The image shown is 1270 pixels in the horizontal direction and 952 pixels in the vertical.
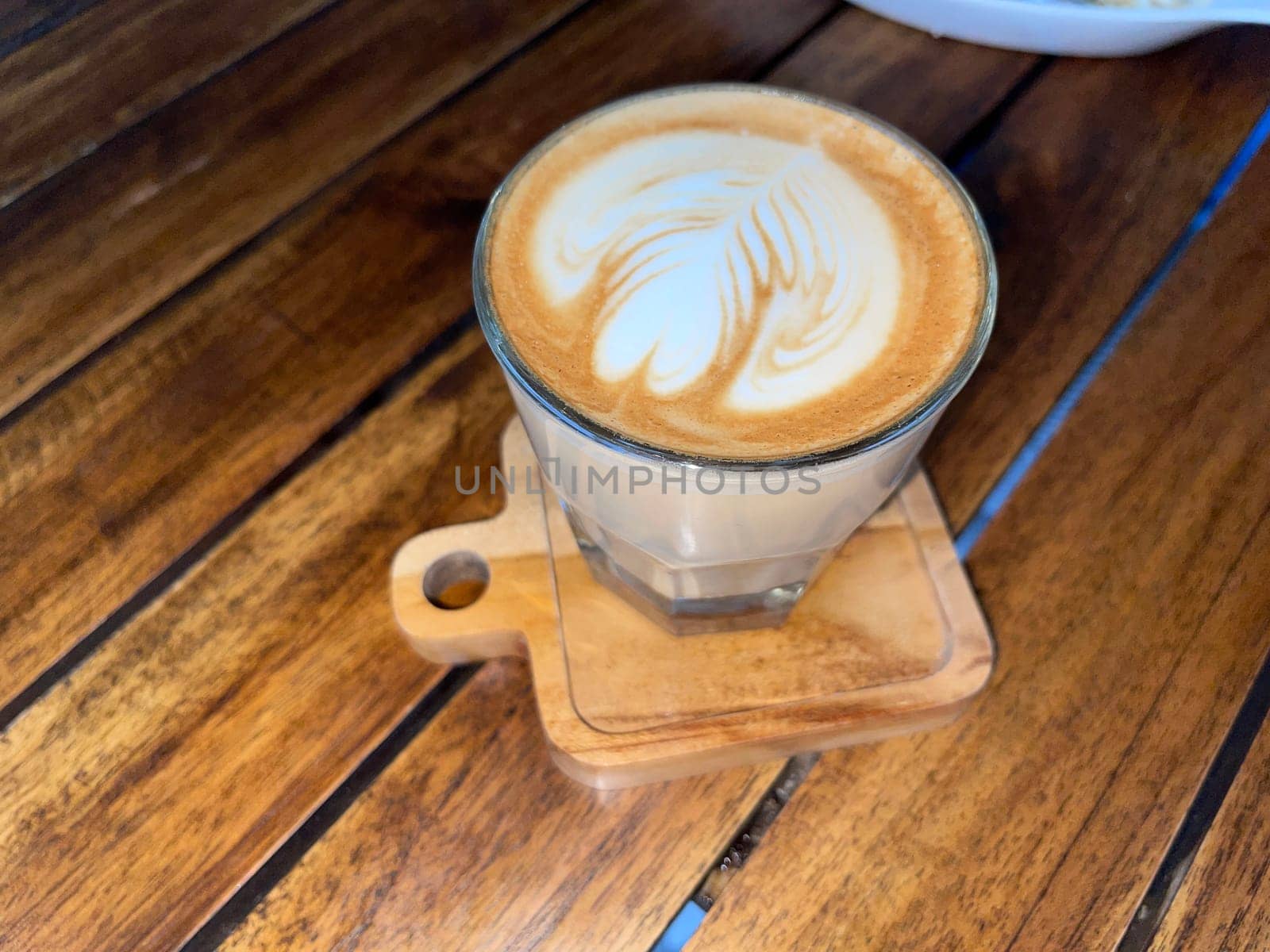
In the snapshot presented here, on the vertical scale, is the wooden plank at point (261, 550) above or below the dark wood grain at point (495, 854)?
above

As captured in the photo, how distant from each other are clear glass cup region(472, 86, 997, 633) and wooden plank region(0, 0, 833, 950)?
0.10 meters

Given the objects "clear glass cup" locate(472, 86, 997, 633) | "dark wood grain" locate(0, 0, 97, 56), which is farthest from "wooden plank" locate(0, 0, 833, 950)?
"dark wood grain" locate(0, 0, 97, 56)

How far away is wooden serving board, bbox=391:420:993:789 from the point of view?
49 centimetres

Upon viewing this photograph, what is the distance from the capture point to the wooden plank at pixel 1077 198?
62 centimetres

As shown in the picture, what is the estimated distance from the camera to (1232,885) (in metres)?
0.47

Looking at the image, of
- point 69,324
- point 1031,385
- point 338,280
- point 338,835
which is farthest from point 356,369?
point 1031,385

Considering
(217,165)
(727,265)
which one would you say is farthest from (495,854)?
(217,165)

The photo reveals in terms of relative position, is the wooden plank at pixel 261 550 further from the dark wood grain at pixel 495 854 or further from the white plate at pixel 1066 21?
the white plate at pixel 1066 21

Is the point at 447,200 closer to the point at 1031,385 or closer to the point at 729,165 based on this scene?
the point at 729,165

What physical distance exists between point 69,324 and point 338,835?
0.41m

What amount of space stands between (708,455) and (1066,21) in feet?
2.15

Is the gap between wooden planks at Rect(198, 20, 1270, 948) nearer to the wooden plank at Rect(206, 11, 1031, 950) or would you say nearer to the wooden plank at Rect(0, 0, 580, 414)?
the wooden plank at Rect(206, 11, 1031, 950)

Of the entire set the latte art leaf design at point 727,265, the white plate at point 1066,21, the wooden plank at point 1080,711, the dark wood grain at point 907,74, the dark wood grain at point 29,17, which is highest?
the dark wood grain at point 29,17

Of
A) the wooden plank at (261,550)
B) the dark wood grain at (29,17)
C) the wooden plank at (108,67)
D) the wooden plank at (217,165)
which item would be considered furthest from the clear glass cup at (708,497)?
the dark wood grain at (29,17)
